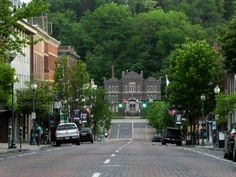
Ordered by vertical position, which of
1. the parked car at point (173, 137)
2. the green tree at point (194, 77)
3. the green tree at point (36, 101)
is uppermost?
the green tree at point (194, 77)

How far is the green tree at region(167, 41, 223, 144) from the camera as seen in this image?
86.6 m

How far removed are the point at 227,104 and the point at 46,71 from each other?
53.2m

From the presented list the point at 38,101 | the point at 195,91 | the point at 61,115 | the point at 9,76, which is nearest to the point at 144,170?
the point at 9,76

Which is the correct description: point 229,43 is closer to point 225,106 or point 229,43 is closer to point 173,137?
point 225,106

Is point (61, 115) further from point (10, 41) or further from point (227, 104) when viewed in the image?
point (10, 41)

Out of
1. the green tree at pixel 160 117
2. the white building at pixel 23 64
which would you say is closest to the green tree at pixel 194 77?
the white building at pixel 23 64

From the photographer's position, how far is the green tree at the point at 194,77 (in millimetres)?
86562

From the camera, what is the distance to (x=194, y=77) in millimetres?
86250

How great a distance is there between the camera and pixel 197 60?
87438 millimetres

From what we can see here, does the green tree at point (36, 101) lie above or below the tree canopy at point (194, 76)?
below

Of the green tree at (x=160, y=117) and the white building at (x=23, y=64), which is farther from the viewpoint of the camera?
the green tree at (x=160, y=117)

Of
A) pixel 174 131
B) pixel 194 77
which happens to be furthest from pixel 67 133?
pixel 194 77

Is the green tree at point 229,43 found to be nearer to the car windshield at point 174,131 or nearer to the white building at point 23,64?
the car windshield at point 174,131

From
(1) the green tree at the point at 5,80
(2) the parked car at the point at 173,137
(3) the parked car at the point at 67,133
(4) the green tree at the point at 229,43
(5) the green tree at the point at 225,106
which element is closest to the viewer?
(4) the green tree at the point at 229,43
